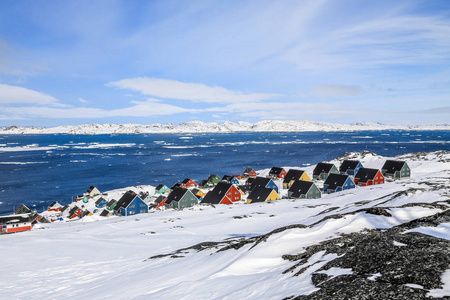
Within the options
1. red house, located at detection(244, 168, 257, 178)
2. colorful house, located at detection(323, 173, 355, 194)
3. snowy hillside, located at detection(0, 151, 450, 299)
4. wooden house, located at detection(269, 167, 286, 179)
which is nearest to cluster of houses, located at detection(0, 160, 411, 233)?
colorful house, located at detection(323, 173, 355, 194)

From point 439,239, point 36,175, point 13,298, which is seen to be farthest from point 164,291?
point 36,175

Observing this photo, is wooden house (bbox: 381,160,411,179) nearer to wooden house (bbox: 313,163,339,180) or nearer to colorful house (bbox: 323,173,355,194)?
wooden house (bbox: 313,163,339,180)

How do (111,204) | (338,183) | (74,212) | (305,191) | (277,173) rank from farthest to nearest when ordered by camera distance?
1. (277,173)
2. (111,204)
3. (74,212)
4. (338,183)
5. (305,191)

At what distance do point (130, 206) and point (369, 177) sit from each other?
54.6 metres

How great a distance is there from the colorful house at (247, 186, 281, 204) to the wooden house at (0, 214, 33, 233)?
142 ft

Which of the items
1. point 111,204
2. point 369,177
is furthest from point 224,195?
point 369,177

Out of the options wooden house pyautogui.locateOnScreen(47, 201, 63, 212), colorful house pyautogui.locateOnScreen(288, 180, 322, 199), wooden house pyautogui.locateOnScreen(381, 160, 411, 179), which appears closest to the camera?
colorful house pyautogui.locateOnScreen(288, 180, 322, 199)

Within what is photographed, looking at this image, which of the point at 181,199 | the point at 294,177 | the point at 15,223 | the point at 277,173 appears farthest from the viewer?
the point at 277,173

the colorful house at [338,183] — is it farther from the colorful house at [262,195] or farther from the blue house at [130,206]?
the blue house at [130,206]

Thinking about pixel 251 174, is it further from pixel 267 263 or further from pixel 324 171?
pixel 267 263

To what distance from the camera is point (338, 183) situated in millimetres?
57312

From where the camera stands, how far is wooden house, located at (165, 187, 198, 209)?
56.8 m

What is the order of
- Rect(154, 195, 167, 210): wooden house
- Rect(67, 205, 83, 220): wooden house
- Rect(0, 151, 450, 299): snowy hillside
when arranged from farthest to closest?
Rect(154, 195, 167, 210): wooden house → Rect(67, 205, 83, 220): wooden house → Rect(0, 151, 450, 299): snowy hillside

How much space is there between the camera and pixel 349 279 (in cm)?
766
